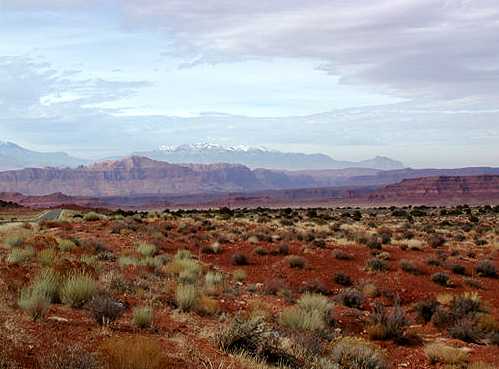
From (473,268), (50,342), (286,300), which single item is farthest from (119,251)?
(473,268)

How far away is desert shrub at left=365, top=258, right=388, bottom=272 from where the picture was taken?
18156 millimetres

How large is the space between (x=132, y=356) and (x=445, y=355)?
6.64 meters

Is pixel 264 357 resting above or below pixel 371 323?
above

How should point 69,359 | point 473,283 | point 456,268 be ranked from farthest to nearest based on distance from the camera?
point 456,268
point 473,283
point 69,359

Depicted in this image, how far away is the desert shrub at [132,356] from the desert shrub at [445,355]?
6.06 meters

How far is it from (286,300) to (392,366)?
491 cm

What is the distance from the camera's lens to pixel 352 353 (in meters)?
7.45

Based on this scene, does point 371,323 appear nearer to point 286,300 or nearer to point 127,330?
point 286,300

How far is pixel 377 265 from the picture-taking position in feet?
60.0

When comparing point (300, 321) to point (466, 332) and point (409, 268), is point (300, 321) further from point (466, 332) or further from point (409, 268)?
point (409, 268)

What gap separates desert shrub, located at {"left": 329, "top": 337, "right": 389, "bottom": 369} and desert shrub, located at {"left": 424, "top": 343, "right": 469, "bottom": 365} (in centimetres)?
169

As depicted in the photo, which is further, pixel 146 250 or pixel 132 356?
pixel 146 250

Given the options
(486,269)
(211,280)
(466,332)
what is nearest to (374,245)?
(486,269)

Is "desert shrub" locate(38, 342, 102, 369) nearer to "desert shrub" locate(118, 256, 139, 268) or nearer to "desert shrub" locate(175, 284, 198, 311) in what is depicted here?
"desert shrub" locate(175, 284, 198, 311)
